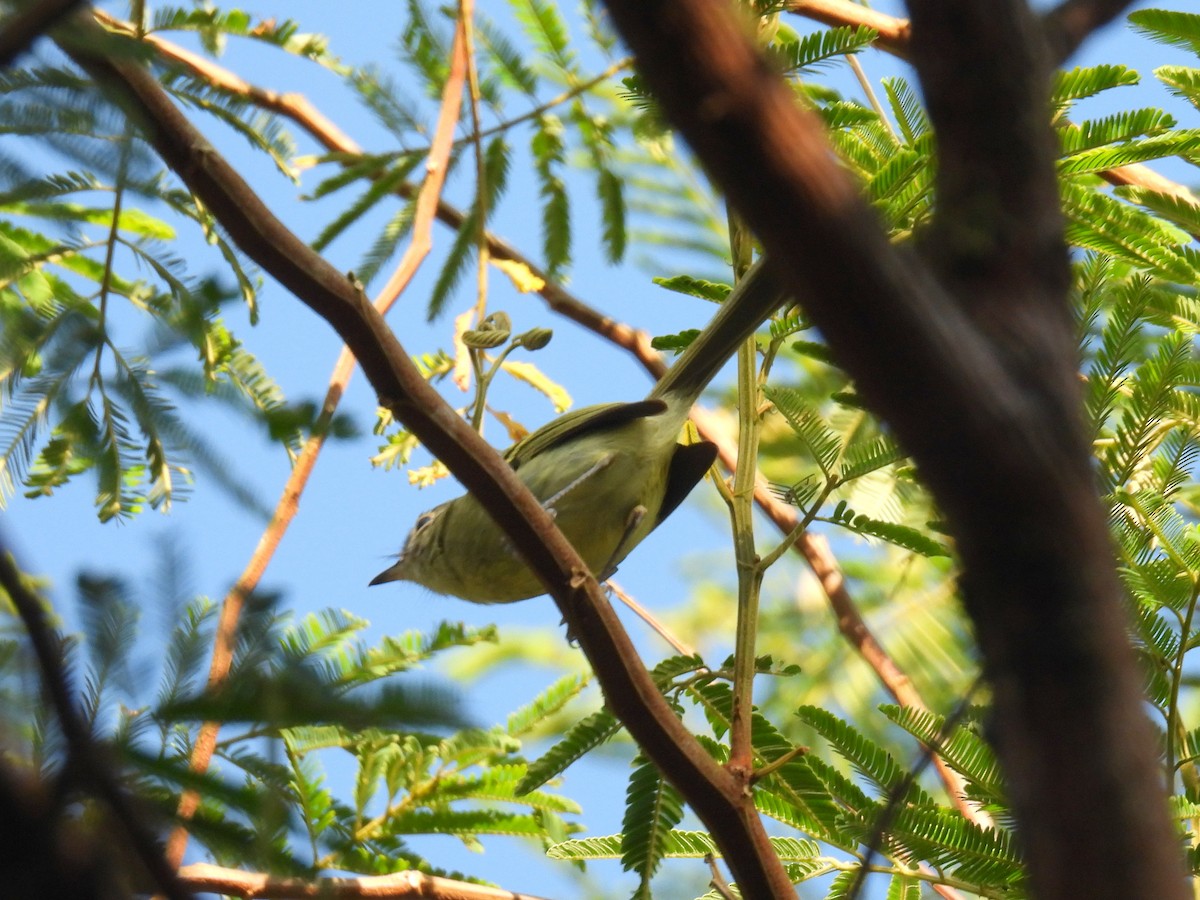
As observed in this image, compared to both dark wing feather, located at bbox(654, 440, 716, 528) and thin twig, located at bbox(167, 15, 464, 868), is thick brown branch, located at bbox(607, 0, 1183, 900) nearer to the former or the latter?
thin twig, located at bbox(167, 15, 464, 868)

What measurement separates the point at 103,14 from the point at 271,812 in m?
3.62

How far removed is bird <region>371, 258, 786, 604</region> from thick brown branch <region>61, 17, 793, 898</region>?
1.86 meters

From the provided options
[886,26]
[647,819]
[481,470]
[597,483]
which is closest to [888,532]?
Answer: [647,819]

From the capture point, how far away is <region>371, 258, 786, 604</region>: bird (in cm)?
505

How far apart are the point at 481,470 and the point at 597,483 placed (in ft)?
7.06

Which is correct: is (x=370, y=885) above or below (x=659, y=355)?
below

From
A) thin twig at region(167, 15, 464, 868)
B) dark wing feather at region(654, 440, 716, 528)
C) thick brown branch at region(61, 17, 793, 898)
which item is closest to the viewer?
thin twig at region(167, 15, 464, 868)

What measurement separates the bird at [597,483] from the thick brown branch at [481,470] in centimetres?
186

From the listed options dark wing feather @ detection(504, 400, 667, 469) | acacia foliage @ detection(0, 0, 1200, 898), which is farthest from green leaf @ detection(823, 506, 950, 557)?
dark wing feather @ detection(504, 400, 667, 469)

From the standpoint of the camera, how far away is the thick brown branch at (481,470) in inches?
103

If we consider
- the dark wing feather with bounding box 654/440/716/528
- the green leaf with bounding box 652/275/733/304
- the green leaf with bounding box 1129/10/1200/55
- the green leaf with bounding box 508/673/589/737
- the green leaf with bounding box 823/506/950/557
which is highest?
the green leaf with bounding box 1129/10/1200/55

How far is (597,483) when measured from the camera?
510 cm

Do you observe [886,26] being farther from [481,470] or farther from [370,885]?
[370,885]

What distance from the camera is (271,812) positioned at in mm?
1686
